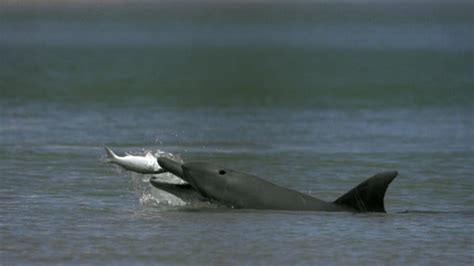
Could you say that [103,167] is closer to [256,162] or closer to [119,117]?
[256,162]

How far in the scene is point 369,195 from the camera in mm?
22203

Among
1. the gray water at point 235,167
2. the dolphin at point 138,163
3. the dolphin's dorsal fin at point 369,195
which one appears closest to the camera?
the gray water at point 235,167

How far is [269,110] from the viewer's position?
45.7 meters

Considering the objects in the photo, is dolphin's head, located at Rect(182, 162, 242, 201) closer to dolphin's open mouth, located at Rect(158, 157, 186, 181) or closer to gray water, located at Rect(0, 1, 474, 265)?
dolphin's open mouth, located at Rect(158, 157, 186, 181)

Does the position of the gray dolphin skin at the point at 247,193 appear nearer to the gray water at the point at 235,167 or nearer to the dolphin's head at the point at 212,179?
the dolphin's head at the point at 212,179

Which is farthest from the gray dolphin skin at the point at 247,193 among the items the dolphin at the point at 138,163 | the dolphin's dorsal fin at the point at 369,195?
the dolphin at the point at 138,163

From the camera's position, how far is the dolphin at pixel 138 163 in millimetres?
22219

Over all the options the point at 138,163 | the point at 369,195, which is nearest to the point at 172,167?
the point at 138,163

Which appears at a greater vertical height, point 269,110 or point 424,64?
point 424,64

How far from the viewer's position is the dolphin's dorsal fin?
21812 mm

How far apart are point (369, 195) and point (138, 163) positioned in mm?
3053

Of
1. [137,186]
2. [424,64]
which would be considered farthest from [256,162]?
[424,64]

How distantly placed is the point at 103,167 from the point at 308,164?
11.6 feet

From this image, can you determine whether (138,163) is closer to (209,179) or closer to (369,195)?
A: (209,179)
